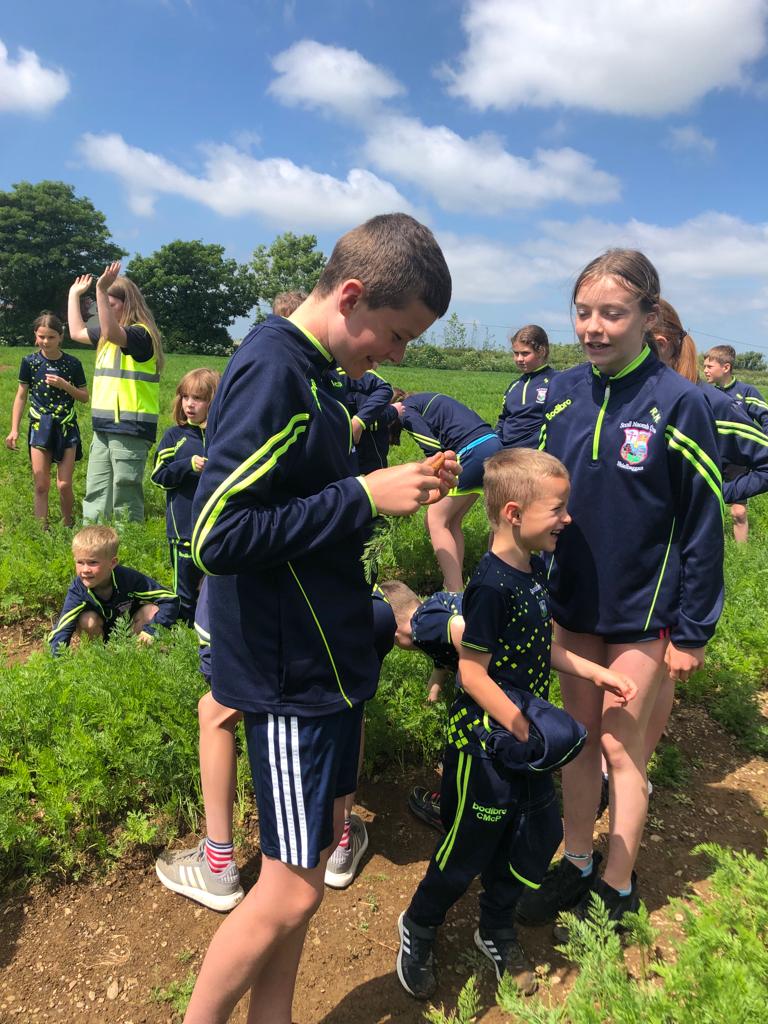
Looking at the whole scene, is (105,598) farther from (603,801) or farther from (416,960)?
(603,801)

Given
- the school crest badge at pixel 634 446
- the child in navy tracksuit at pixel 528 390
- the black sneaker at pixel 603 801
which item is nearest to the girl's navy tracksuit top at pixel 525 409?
the child in navy tracksuit at pixel 528 390

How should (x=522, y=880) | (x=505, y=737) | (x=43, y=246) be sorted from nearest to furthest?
(x=505, y=737), (x=522, y=880), (x=43, y=246)

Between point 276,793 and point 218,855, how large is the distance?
1154 millimetres

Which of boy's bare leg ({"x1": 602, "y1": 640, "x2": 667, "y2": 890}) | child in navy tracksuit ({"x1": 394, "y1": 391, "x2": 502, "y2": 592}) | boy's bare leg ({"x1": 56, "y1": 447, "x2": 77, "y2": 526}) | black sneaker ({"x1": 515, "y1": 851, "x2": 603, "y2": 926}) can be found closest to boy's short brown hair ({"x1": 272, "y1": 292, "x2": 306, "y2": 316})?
child in navy tracksuit ({"x1": 394, "y1": 391, "x2": 502, "y2": 592})

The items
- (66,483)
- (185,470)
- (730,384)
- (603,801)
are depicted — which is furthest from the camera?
(730,384)

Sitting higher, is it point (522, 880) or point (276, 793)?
point (276, 793)

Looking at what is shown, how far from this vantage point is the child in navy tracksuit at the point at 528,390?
6523 millimetres

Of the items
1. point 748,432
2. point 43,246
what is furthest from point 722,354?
point 43,246

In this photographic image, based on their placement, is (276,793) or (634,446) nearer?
(276,793)

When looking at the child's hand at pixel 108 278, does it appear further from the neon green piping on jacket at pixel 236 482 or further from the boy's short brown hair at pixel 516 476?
the neon green piping on jacket at pixel 236 482

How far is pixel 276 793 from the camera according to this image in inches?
71.1

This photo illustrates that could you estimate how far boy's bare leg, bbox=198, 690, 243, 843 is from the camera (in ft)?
8.33

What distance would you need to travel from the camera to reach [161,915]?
275cm

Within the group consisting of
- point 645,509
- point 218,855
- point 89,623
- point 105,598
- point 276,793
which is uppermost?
point 645,509
